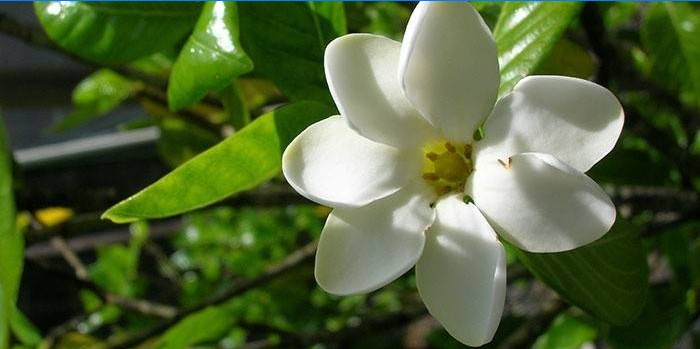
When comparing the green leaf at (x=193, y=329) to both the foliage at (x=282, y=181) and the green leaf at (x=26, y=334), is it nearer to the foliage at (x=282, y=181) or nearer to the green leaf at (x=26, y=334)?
the foliage at (x=282, y=181)

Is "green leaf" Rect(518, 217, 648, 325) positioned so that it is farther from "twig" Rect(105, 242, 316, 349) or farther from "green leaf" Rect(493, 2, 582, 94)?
"twig" Rect(105, 242, 316, 349)

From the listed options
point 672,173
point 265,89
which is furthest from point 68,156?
point 672,173

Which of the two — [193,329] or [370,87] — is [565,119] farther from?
[193,329]

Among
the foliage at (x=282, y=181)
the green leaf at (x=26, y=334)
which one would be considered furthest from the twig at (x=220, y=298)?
the green leaf at (x=26, y=334)

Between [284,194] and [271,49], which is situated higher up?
[271,49]

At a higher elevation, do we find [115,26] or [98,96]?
[115,26]

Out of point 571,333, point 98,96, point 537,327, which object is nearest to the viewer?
point 571,333

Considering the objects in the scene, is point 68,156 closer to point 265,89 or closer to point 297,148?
point 265,89

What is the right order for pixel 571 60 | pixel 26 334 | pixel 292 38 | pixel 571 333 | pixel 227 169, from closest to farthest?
pixel 227 169, pixel 292 38, pixel 571 60, pixel 571 333, pixel 26 334

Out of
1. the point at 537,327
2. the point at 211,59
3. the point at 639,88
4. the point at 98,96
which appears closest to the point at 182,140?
the point at 98,96
